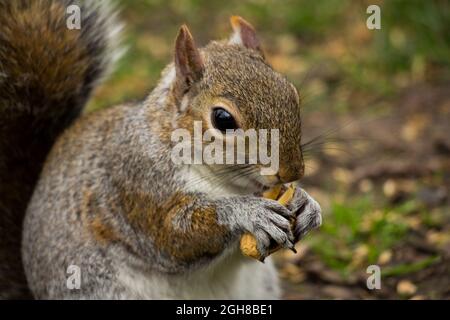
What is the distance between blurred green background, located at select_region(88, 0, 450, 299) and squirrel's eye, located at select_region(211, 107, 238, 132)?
495 millimetres

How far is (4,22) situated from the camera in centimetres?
350

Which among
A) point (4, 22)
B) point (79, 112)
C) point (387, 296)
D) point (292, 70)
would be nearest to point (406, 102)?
point (292, 70)

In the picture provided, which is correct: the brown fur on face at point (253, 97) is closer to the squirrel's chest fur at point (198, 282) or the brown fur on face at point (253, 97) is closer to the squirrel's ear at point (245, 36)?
the squirrel's ear at point (245, 36)

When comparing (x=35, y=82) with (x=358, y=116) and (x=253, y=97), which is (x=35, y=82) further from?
(x=358, y=116)

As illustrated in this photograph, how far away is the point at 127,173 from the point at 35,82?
22.0 inches

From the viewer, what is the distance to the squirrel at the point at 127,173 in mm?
2984

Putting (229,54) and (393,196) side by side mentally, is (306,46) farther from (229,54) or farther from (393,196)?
(229,54)

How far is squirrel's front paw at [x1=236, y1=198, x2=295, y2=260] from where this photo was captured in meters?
2.97

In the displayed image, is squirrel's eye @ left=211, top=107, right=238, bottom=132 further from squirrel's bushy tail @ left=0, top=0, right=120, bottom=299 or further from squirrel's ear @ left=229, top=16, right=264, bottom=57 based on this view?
squirrel's bushy tail @ left=0, top=0, right=120, bottom=299

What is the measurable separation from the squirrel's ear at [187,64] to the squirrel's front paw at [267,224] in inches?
18.5

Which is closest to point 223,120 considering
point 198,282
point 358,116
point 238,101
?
point 238,101

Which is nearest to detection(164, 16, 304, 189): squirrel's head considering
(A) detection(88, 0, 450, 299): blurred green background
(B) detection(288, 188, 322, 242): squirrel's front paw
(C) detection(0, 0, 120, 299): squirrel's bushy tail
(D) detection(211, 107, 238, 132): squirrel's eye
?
(D) detection(211, 107, 238, 132): squirrel's eye

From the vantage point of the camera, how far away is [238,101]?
2893 millimetres

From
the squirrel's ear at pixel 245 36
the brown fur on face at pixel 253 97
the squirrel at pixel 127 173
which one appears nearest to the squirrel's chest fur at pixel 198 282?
the squirrel at pixel 127 173
